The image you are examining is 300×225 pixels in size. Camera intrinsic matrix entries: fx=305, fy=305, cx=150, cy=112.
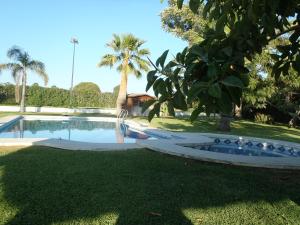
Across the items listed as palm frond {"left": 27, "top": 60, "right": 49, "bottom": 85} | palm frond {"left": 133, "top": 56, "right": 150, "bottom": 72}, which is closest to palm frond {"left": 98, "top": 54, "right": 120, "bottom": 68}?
palm frond {"left": 133, "top": 56, "right": 150, "bottom": 72}

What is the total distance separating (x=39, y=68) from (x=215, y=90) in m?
32.1

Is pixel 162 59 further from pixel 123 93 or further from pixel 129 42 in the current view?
pixel 129 42

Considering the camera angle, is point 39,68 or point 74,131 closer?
point 74,131

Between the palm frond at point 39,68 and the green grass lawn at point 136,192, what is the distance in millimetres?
25113

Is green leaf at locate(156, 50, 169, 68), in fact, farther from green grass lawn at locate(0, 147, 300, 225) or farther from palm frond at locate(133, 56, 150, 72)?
palm frond at locate(133, 56, 150, 72)

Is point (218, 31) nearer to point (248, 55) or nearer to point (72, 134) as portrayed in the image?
point (248, 55)

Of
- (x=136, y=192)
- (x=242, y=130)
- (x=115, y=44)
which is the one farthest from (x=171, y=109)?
(x=115, y=44)

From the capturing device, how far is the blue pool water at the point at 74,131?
603 inches

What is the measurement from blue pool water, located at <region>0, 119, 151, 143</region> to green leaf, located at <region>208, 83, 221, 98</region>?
12972mm

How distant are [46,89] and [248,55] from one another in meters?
35.4

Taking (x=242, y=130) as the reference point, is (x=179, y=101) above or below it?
above

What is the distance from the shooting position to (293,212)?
4836 mm

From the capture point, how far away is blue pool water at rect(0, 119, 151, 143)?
603 inches

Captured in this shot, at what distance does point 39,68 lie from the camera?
3139 cm
